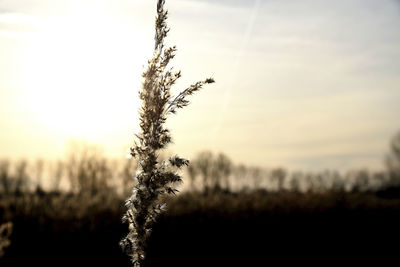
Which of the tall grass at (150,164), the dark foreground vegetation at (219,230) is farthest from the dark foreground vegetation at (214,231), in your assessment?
the tall grass at (150,164)

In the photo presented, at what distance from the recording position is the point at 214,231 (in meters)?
14.4

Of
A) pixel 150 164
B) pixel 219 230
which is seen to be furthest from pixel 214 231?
pixel 150 164

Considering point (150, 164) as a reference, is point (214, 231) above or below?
below

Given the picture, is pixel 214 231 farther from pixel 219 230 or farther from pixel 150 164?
pixel 150 164

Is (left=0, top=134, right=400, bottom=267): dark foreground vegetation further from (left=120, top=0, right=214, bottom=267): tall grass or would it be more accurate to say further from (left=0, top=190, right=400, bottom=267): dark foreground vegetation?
(left=120, top=0, right=214, bottom=267): tall grass

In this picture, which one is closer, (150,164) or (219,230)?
(150,164)

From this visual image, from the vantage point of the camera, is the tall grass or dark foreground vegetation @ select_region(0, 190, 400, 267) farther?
dark foreground vegetation @ select_region(0, 190, 400, 267)

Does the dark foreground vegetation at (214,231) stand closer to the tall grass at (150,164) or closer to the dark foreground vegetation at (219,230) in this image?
the dark foreground vegetation at (219,230)

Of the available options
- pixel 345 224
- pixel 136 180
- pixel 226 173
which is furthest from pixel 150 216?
pixel 226 173

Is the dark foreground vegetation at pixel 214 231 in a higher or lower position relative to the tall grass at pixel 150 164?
lower

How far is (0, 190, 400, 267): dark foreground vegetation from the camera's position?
12.8m

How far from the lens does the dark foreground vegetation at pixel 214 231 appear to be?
504 inches

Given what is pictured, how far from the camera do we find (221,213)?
15.1m

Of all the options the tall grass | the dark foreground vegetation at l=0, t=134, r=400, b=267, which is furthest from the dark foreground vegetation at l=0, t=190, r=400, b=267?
the tall grass
